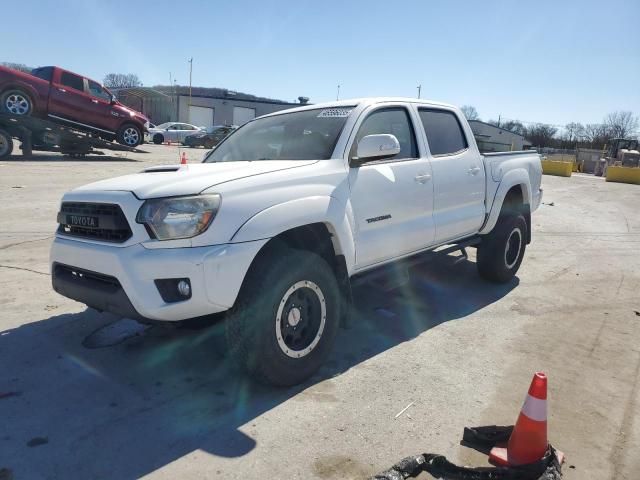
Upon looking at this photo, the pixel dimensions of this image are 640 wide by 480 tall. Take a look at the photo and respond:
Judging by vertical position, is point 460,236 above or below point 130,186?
below

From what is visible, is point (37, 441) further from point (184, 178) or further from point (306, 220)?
point (306, 220)

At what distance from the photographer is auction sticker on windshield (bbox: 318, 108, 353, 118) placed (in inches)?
155

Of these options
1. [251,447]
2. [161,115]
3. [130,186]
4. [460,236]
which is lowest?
[251,447]

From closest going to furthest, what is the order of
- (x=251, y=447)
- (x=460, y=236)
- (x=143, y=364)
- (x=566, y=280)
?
(x=251, y=447) < (x=143, y=364) < (x=460, y=236) < (x=566, y=280)

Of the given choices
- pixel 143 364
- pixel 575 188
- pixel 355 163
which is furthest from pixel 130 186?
pixel 575 188

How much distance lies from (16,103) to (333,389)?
15263mm

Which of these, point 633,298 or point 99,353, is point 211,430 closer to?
point 99,353

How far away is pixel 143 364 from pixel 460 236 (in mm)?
3200

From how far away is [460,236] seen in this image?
503 cm

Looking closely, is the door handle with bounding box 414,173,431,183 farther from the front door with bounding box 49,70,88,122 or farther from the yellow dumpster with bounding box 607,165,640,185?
the yellow dumpster with bounding box 607,165,640,185

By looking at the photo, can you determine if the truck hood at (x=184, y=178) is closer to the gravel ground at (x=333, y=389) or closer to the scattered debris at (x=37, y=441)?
the gravel ground at (x=333, y=389)

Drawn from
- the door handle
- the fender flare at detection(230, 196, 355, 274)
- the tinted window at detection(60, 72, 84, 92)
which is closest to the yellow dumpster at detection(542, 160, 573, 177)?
the tinted window at detection(60, 72, 84, 92)

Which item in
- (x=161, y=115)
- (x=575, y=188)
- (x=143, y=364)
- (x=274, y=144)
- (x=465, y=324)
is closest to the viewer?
(x=143, y=364)

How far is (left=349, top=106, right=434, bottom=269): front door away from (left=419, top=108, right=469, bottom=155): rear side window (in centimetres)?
27
